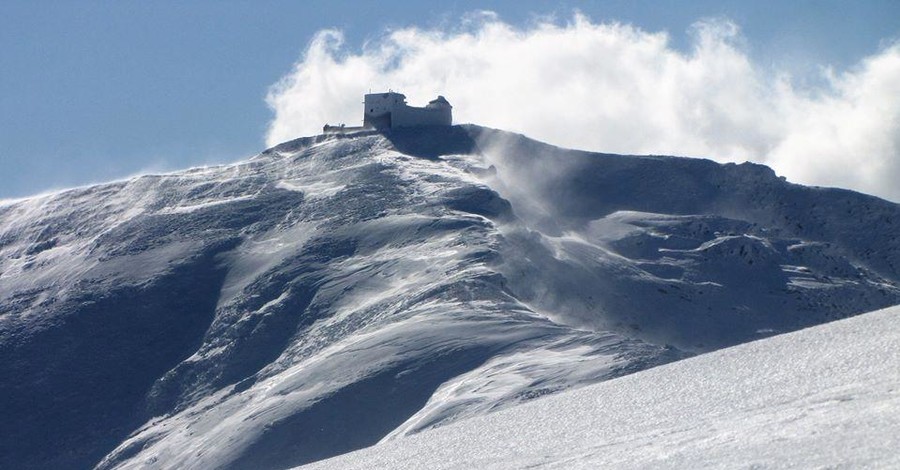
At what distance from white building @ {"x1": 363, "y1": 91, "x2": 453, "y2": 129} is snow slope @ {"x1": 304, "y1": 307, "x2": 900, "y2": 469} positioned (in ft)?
312

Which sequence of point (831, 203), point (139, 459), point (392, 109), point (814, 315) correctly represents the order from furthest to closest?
point (392, 109) < point (831, 203) < point (814, 315) < point (139, 459)

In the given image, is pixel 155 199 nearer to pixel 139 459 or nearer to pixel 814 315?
pixel 139 459

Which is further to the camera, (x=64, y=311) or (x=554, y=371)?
(x=64, y=311)

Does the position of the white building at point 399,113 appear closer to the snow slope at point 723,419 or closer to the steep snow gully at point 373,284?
the steep snow gully at point 373,284

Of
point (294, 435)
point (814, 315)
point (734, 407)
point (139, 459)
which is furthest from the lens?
point (814, 315)

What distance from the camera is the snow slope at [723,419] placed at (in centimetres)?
1568

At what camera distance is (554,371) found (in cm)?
5631

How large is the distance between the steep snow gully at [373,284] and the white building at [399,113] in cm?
175

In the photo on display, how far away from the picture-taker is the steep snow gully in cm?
6631

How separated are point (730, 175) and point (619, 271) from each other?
76.5 feet

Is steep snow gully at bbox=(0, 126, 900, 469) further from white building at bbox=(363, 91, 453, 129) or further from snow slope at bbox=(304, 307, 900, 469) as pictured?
snow slope at bbox=(304, 307, 900, 469)

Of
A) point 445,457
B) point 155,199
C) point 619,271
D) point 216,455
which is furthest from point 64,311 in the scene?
point 445,457

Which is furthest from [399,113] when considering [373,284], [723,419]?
[723,419]

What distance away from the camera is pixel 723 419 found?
18.7 m
